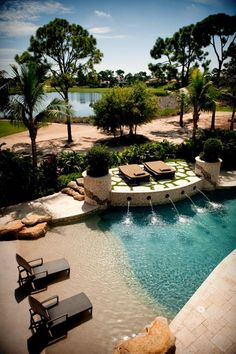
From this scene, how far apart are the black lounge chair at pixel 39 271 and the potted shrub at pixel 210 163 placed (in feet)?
28.6

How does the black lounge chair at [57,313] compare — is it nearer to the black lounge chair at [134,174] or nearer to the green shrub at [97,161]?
the green shrub at [97,161]

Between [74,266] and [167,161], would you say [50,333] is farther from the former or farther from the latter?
[167,161]

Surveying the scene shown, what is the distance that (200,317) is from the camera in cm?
654

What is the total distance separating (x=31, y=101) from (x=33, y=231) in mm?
5703

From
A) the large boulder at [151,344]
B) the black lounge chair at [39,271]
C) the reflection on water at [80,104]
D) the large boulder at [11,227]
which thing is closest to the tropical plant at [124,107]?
the reflection on water at [80,104]

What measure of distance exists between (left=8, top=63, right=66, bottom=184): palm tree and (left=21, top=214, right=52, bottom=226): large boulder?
2538mm

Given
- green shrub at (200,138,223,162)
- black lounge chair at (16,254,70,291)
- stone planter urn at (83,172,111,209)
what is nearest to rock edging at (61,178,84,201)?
stone planter urn at (83,172,111,209)

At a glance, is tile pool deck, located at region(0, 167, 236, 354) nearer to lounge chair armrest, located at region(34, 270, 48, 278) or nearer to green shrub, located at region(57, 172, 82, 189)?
lounge chair armrest, located at region(34, 270, 48, 278)

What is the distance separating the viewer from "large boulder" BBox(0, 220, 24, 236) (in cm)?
977

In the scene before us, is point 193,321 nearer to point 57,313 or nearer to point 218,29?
point 57,313

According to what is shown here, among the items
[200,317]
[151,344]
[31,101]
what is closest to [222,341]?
[200,317]

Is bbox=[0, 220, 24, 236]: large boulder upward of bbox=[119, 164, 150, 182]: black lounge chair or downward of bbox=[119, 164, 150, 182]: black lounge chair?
downward

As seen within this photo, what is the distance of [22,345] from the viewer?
232 inches

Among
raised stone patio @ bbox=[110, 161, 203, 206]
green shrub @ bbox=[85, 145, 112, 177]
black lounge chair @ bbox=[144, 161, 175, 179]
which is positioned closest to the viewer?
green shrub @ bbox=[85, 145, 112, 177]
